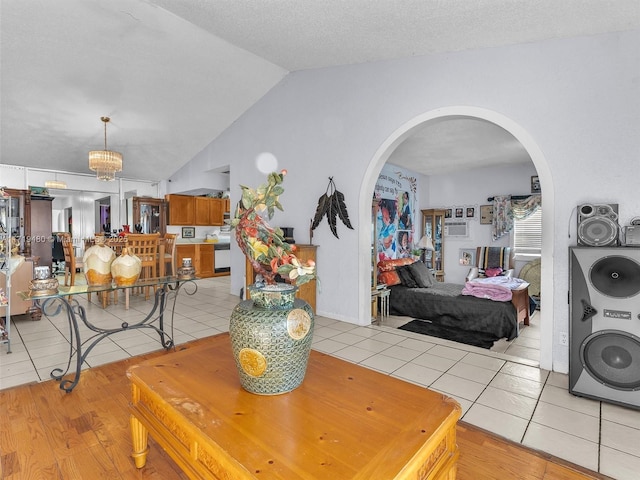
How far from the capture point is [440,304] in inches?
177

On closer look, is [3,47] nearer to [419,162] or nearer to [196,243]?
[196,243]

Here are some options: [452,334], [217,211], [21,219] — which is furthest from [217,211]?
[452,334]

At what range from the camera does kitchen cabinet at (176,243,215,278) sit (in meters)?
7.97

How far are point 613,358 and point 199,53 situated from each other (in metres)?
5.03

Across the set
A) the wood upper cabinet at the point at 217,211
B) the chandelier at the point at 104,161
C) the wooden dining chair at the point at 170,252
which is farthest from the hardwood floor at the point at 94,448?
Result: the wood upper cabinet at the point at 217,211

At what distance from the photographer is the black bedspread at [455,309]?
4031mm

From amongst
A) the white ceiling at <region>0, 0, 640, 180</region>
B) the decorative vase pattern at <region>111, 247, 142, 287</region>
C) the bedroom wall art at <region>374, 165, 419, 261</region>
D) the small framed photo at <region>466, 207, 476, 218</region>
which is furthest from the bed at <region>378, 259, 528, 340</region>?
the decorative vase pattern at <region>111, 247, 142, 287</region>

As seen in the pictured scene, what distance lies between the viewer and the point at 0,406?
225 centimetres

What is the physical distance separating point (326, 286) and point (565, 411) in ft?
9.01

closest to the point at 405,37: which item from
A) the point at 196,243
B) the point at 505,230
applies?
the point at 505,230

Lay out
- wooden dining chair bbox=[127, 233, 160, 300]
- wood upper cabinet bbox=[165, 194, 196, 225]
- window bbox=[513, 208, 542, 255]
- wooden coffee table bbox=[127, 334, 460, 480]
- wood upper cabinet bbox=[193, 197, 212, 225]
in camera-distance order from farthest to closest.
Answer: wood upper cabinet bbox=[193, 197, 212, 225] → wood upper cabinet bbox=[165, 194, 196, 225] → window bbox=[513, 208, 542, 255] → wooden dining chair bbox=[127, 233, 160, 300] → wooden coffee table bbox=[127, 334, 460, 480]

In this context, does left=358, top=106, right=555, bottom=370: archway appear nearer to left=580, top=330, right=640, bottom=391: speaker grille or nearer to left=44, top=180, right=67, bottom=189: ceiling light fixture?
left=580, top=330, right=640, bottom=391: speaker grille

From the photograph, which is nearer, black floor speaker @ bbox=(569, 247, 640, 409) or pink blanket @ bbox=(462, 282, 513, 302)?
black floor speaker @ bbox=(569, 247, 640, 409)

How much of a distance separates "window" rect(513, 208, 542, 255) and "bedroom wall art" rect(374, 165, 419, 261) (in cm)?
197
